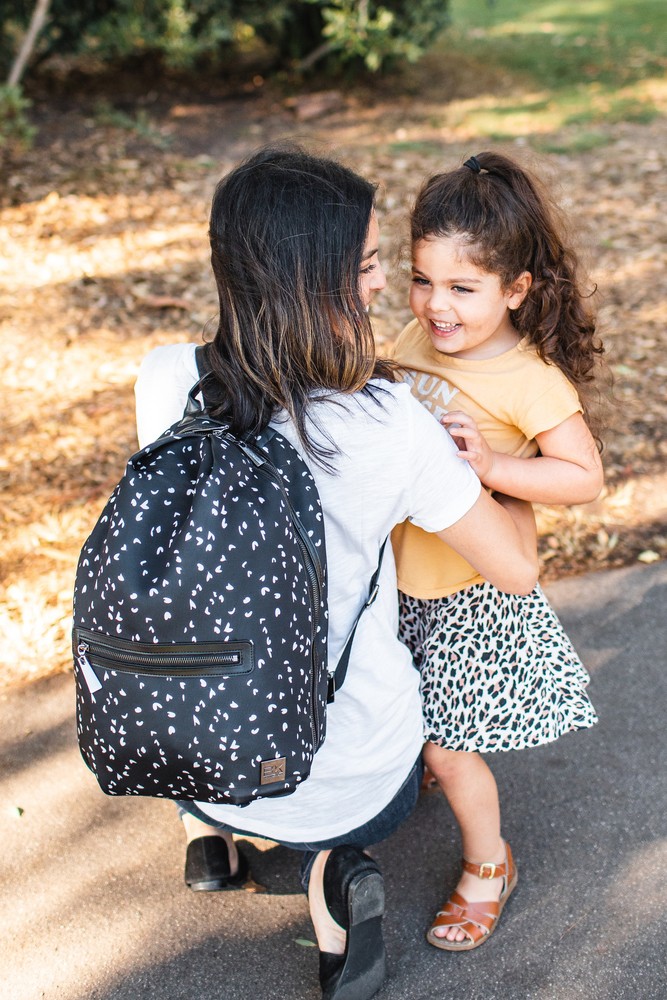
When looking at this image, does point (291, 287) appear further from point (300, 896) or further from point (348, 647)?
point (300, 896)

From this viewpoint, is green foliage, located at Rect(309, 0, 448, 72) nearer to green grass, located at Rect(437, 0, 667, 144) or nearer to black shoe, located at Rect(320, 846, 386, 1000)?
green grass, located at Rect(437, 0, 667, 144)

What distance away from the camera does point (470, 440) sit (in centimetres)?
188

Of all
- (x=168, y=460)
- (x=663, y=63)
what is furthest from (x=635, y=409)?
(x=663, y=63)

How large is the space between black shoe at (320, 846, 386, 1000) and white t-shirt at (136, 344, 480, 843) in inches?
3.1

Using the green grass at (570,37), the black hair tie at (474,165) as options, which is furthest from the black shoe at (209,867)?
the green grass at (570,37)

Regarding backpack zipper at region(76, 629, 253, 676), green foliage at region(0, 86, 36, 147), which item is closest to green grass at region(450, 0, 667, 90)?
green foliage at region(0, 86, 36, 147)

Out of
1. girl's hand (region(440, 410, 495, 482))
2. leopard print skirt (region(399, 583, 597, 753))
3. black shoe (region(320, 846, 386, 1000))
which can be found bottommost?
black shoe (region(320, 846, 386, 1000))

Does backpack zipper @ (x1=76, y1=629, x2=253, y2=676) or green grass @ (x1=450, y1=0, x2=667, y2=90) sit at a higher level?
backpack zipper @ (x1=76, y1=629, x2=253, y2=676)

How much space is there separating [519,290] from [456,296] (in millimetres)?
174

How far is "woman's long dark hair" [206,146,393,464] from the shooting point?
64.3 inches

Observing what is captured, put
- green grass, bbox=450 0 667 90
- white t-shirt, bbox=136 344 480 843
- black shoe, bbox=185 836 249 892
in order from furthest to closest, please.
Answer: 1. green grass, bbox=450 0 667 90
2. black shoe, bbox=185 836 249 892
3. white t-shirt, bbox=136 344 480 843

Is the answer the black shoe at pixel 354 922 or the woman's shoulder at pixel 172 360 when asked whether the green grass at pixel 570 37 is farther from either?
the black shoe at pixel 354 922

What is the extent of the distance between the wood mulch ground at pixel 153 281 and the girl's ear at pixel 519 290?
33cm

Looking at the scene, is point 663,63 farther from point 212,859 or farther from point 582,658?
point 212,859
